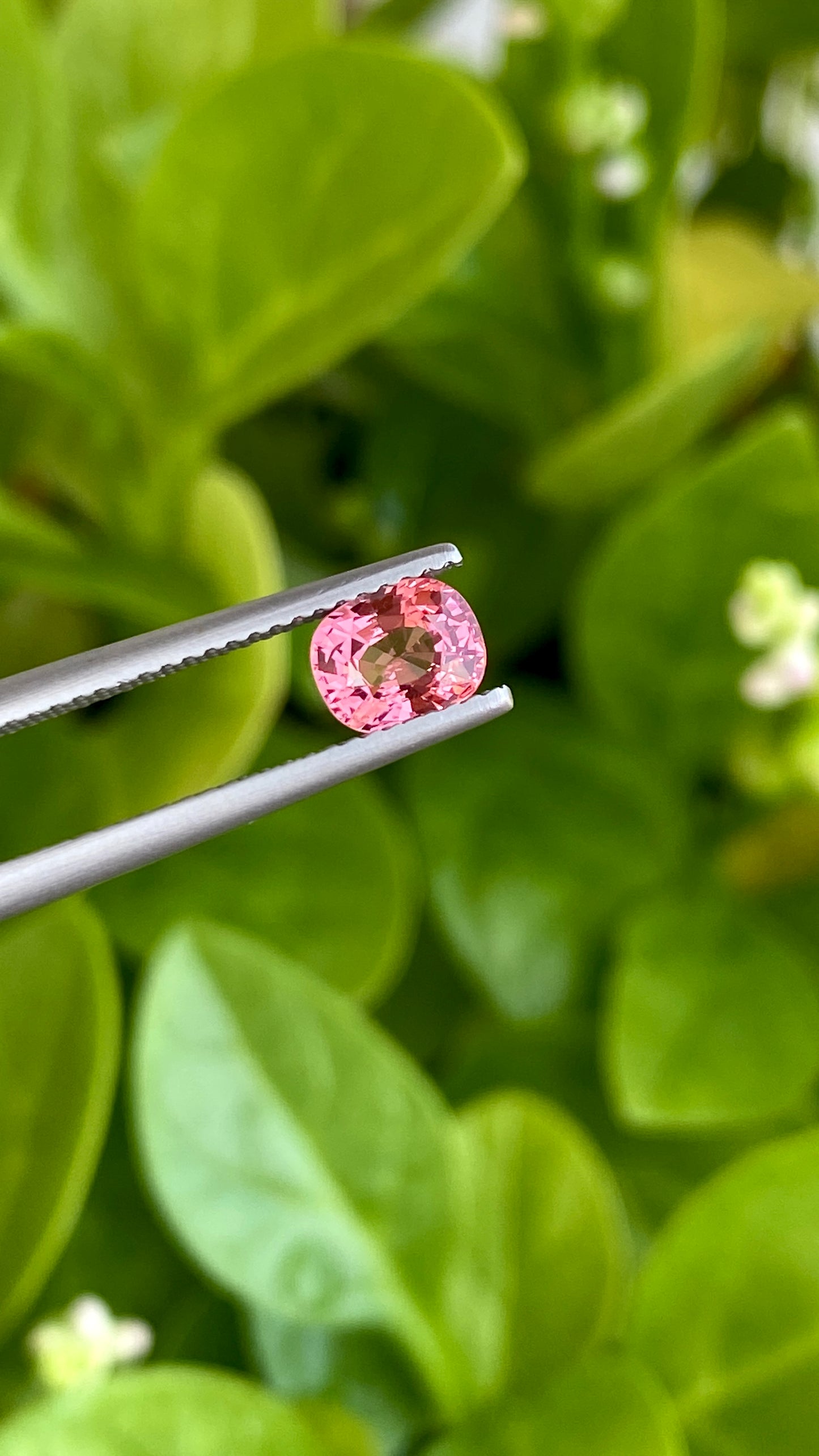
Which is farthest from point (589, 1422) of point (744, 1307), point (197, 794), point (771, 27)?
point (771, 27)

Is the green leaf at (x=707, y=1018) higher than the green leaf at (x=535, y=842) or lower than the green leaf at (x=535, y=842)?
lower

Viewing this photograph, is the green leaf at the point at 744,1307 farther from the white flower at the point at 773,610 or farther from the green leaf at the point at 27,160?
the green leaf at the point at 27,160

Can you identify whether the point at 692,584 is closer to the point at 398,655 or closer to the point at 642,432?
the point at 642,432

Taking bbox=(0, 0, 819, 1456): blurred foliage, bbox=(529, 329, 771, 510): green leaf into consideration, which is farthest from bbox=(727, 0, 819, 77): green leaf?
bbox=(529, 329, 771, 510): green leaf

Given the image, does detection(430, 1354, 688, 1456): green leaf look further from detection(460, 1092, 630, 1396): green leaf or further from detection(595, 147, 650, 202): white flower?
detection(595, 147, 650, 202): white flower

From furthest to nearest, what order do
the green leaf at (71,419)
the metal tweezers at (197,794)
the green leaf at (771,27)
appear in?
1. the green leaf at (771,27)
2. the green leaf at (71,419)
3. the metal tweezers at (197,794)

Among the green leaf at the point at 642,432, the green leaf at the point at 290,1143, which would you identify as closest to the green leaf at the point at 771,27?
the green leaf at the point at 642,432
